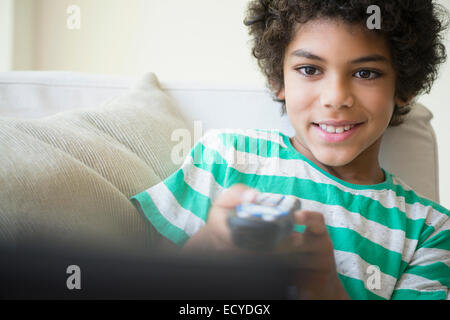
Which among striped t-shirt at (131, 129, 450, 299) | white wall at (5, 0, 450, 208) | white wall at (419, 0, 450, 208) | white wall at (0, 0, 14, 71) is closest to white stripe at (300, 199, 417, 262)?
striped t-shirt at (131, 129, 450, 299)

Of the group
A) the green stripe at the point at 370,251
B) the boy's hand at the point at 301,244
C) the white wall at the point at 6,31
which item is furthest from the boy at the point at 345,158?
the white wall at the point at 6,31

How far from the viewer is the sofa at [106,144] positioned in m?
0.38

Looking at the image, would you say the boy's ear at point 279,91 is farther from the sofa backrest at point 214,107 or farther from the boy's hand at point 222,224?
the boy's hand at point 222,224

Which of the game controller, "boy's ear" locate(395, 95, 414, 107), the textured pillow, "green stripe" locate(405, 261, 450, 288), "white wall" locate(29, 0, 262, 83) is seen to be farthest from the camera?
"white wall" locate(29, 0, 262, 83)

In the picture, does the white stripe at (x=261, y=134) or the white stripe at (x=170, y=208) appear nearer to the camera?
the white stripe at (x=170, y=208)

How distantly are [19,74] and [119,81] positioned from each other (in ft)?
0.70

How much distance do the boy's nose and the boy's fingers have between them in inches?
11.3

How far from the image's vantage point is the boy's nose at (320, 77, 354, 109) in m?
0.57

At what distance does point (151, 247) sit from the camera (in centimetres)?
38

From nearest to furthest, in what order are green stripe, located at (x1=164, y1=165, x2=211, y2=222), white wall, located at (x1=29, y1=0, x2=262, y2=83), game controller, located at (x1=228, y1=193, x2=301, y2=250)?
game controller, located at (x1=228, y1=193, x2=301, y2=250), green stripe, located at (x1=164, y1=165, x2=211, y2=222), white wall, located at (x1=29, y1=0, x2=262, y2=83)

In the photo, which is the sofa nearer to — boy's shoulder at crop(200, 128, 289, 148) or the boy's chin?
boy's shoulder at crop(200, 128, 289, 148)

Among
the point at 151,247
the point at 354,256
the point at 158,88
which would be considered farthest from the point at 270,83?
the point at 151,247

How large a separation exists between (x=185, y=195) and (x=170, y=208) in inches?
1.2

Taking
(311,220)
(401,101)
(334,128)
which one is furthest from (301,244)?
(401,101)
